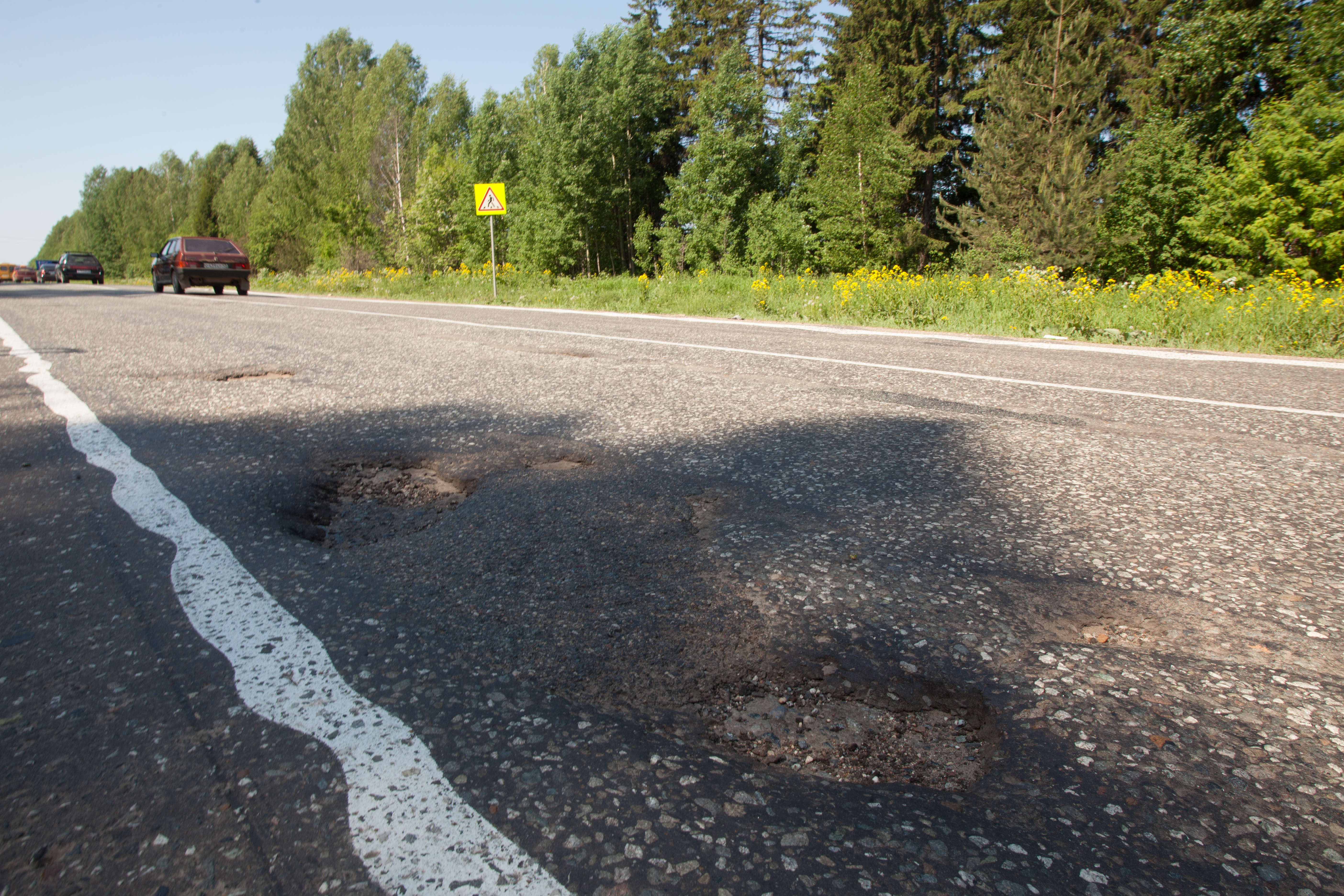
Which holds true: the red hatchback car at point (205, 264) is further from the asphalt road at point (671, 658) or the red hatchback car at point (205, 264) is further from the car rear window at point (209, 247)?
the asphalt road at point (671, 658)

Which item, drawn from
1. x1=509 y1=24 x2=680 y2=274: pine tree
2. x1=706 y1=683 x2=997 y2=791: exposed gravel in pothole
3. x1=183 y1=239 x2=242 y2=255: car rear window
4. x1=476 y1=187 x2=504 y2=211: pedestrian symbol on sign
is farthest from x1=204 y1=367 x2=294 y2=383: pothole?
x1=509 y1=24 x2=680 y2=274: pine tree

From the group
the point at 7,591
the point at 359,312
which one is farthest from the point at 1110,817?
the point at 359,312

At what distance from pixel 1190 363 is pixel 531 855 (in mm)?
A: 7431

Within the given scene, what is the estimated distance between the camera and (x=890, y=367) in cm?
643

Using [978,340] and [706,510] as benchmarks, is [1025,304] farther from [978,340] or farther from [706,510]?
[706,510]

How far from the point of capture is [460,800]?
134 centimetres

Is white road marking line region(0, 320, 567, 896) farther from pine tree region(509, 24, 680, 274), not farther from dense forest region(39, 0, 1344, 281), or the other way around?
pine tree region(509, 24, 680, 274)

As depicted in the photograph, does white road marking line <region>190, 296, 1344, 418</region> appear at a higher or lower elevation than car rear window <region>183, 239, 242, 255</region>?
lower

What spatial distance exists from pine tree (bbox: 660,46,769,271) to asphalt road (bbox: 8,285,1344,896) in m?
29.6

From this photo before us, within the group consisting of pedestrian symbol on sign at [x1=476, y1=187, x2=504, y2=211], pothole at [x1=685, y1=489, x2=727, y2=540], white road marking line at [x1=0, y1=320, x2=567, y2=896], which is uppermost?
pedestrian symbol on sign at [x1=476, y1=187, x2=504, y2=211]

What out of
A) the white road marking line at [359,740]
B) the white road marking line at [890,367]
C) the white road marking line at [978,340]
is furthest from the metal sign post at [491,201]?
the white road marking line at [359,740]

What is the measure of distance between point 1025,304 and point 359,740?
35.7 ft

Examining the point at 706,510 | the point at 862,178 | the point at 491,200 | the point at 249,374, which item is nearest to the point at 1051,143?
the point at 862,178

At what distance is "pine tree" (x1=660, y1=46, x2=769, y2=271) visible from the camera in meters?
32.6
